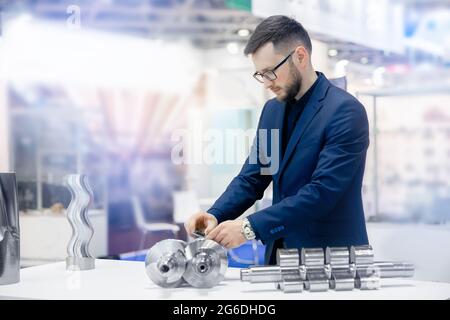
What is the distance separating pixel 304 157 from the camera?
227 centimetres

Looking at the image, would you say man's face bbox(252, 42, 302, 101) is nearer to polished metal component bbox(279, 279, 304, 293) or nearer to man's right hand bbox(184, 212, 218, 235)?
man's right hand bbox(184, 212, 218, 235)

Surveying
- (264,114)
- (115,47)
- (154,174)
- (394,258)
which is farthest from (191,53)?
(264,114)

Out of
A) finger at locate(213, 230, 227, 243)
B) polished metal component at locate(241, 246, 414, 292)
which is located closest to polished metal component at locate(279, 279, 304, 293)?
polished metal component at locate(241, 246, 414, 292)

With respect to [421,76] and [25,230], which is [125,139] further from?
[421,76]

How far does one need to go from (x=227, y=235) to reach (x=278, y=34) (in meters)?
0.75

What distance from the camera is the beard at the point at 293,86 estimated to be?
233 centimetres

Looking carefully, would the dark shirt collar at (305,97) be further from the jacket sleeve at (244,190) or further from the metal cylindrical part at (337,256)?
the metal cylindrical part at (337,256)

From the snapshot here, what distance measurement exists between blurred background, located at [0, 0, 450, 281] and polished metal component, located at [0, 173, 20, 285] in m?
2.45

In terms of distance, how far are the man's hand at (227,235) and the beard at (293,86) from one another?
62 centimetres

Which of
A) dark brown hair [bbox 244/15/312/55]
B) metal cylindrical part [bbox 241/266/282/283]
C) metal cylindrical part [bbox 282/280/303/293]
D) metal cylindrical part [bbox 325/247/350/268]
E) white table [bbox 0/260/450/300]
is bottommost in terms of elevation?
white table [bbox 0/260/450/300]

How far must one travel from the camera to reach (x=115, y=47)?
10758 mm

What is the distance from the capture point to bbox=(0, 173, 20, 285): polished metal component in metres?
2.04
